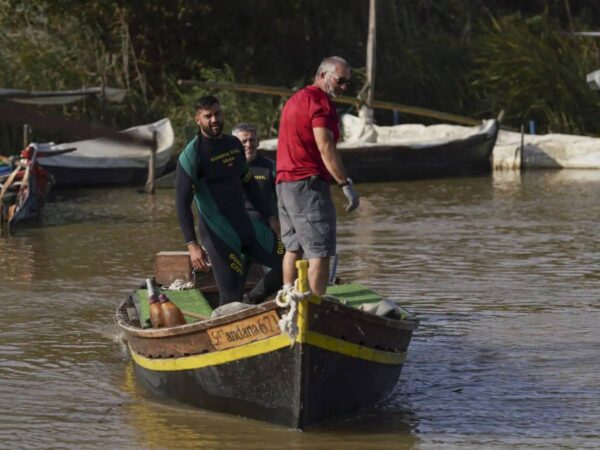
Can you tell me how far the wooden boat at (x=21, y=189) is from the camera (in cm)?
1888

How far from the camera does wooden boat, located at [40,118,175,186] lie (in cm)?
2531

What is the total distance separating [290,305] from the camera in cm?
764

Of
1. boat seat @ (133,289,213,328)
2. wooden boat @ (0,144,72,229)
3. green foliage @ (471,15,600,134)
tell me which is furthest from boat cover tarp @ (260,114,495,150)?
boat seat @ (133,289,213,328)

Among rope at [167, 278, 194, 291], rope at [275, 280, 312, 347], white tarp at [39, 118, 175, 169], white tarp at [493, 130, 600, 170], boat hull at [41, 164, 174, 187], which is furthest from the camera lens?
white tarp at [493, 130, 600, 170]

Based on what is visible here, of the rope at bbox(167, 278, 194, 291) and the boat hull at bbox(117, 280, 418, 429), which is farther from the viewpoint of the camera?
the rope at bbox(167, 278, 194, 291)

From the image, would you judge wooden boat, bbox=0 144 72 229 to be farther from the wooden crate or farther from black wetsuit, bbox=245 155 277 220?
black wetsuit, bbox=245 155 277 220

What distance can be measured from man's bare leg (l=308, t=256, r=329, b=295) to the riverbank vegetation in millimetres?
20249

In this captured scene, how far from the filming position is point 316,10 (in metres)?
33.2

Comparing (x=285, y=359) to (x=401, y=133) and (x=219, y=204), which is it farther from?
(x=401, y=133)

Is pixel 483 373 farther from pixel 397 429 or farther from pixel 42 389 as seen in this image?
pixel 42 389

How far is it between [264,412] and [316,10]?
25.7 meters

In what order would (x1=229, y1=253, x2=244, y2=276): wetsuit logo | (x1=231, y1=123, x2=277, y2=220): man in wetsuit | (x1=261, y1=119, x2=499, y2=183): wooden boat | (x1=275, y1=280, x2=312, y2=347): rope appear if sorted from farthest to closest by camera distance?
1. (x1=261, y1=119, x2=499, y2=183): wooden boat
2. (x1=231, y1=123, x2=277, y2=220): man in wetsuit
3. (x1=229, y1=253, x2=244, y2=276): wetsuit logo
4. (x1=275, y1=280, x2=312, y2=347): rope

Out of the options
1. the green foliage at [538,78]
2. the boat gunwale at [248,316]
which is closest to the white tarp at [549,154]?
the green foliage at [538,78]

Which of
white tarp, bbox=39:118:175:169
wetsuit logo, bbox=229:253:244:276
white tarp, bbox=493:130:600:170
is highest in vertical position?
wetsuit logo, bbox=229:253:244:276
